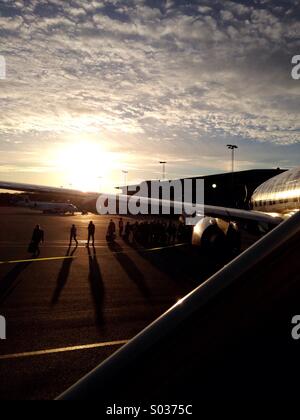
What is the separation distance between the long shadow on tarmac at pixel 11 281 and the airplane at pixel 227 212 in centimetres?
388

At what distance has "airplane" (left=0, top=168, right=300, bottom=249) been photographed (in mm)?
17531

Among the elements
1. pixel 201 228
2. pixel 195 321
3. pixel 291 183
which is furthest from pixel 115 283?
pixel 195 321

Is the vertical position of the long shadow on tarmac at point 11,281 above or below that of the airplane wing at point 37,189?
below

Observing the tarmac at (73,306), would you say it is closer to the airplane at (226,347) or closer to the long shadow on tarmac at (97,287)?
the long shadow on tarmac at (97,287)

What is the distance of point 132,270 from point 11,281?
19.5ft

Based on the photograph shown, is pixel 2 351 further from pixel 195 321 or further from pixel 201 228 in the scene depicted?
pixel 201 228

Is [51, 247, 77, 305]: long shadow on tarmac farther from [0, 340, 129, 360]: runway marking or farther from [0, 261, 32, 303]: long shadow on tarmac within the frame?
[0, 340, 129, 360]: runway marking

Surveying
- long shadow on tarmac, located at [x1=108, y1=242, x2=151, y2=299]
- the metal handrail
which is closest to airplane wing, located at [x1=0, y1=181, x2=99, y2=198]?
long shadow on tarmac, located at [x1=108, y1=242, x2=151, y2=299]

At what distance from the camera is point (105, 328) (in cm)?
973

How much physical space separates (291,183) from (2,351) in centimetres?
1720

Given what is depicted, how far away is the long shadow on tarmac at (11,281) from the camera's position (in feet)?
43.3

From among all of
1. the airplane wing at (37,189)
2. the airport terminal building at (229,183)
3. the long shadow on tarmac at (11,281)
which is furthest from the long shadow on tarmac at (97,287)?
the airport terminal building at (229,183)

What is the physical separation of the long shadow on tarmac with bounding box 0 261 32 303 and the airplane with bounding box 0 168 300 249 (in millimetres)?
3879

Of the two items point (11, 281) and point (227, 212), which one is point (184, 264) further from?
point (11, 281)
